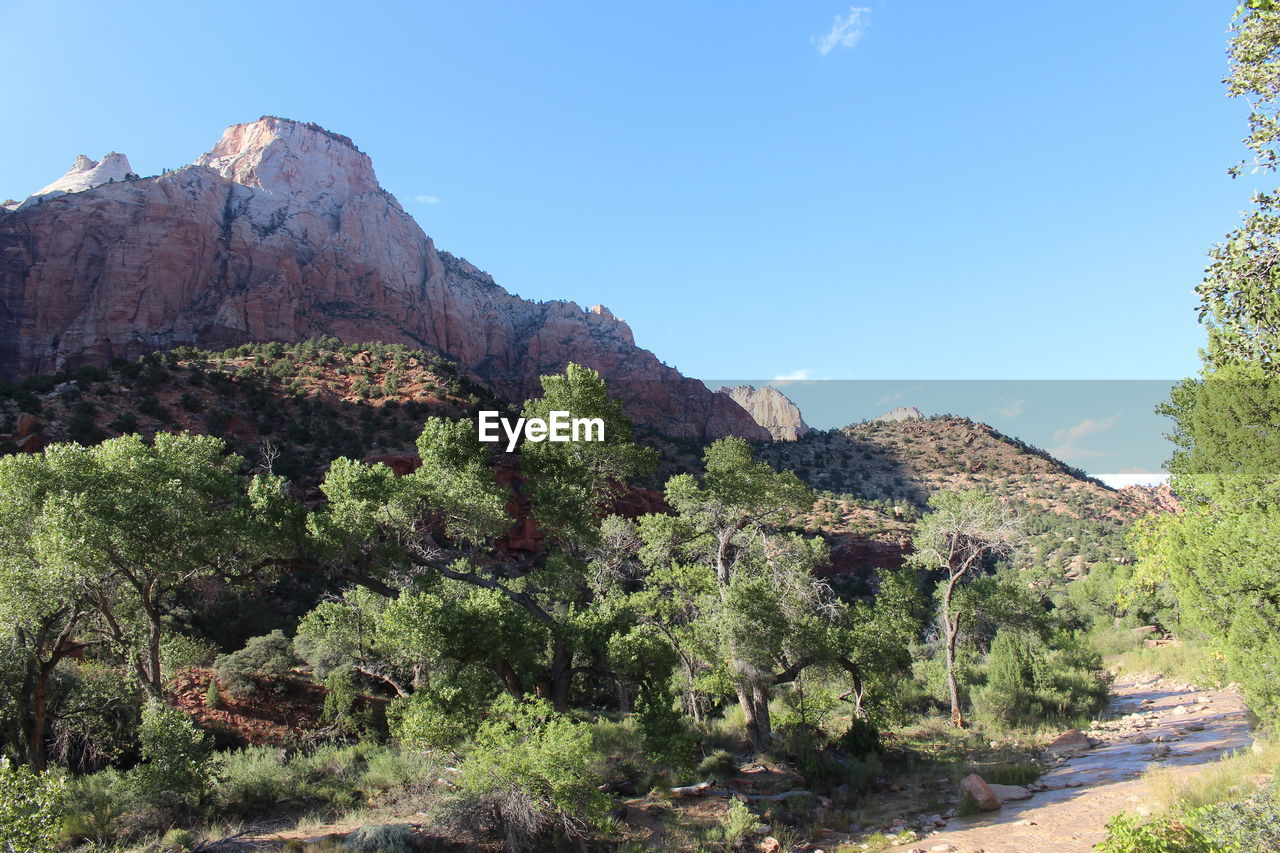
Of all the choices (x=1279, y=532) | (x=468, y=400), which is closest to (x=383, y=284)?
(x=468, y=400)

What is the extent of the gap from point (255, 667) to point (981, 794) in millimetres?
17463

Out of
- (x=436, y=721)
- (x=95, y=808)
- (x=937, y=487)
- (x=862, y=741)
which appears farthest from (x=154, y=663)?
(x=937, y=487)

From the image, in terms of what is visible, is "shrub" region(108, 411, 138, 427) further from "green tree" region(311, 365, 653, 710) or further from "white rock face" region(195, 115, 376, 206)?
"white rock face" region(195, 115, 376, 206)

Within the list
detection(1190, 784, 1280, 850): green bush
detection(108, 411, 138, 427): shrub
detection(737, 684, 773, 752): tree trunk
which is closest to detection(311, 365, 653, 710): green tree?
detection(737, 684, 773, 752): tree trunk

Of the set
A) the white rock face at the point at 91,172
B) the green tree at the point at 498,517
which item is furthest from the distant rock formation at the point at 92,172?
the green tree at the point at 498,517

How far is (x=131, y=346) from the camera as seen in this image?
64250 mm

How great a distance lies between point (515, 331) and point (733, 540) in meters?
91.3

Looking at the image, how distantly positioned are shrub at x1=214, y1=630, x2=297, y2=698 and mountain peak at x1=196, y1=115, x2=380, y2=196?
308ft

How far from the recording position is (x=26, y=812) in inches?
225

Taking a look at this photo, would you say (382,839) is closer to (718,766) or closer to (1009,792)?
(718,766)

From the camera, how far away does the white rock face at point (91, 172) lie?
91.8 metres

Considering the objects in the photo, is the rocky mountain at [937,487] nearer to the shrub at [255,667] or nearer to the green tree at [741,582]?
the green tree at [741,582]

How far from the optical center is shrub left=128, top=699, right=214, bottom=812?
978 centimetres

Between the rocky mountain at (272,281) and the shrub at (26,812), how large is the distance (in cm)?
5735
